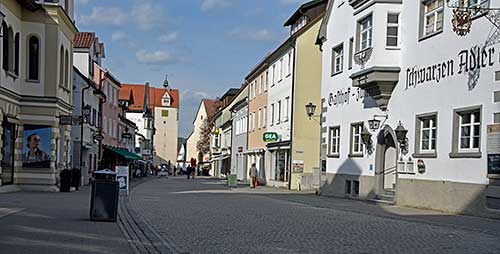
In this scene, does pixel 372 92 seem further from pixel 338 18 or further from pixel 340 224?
pixel 340 224

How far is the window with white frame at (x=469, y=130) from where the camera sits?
19953 millimetres

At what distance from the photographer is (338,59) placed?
32875mm

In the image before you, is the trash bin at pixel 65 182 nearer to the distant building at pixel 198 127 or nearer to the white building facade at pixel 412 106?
the white building facade at pixel 412 106

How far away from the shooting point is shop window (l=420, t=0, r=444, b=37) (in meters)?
22.3

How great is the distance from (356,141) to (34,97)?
48.2ft

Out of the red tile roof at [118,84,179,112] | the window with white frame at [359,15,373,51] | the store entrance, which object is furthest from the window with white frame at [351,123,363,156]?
the red tile roof at [118,84,179,112]

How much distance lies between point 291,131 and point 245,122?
2203cm

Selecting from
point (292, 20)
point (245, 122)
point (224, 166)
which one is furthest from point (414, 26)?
point (224, 166)

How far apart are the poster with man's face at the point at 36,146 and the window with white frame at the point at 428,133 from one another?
17.3 meters

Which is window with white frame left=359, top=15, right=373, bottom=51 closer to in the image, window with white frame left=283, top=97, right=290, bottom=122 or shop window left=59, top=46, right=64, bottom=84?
shop window left=59, top=46, right=64, bottom=84

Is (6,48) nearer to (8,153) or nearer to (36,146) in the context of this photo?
(8,153)

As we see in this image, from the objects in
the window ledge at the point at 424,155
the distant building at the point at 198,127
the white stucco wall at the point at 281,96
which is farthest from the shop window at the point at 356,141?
the distant building at the point at 198,127

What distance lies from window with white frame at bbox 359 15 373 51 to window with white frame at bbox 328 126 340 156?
566cm

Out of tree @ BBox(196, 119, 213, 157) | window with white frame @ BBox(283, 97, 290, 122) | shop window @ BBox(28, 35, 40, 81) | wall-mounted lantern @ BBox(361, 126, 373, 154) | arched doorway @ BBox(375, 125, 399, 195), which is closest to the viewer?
arched doorway @ BBox(375, 125, 399, 195)
